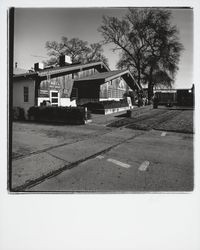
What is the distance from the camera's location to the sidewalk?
144 inches

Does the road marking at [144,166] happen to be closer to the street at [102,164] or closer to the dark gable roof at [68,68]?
the street at [102,164]

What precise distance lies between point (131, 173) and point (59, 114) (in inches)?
278

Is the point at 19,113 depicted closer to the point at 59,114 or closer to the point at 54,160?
the point at 59,114

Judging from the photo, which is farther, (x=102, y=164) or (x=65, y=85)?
(x=65, y=85)

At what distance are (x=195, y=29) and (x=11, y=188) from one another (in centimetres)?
405

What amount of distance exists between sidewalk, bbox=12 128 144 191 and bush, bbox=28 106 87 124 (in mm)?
3276

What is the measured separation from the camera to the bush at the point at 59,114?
31.7 ft

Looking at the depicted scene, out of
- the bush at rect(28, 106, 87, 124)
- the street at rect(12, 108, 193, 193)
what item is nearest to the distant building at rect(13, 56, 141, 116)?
the bush at rect(28, 106, 87, 124)

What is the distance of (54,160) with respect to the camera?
4.54 meters

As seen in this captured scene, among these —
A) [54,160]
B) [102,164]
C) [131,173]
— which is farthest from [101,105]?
[131,173]

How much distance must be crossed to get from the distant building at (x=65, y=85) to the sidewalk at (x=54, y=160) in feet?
22.7

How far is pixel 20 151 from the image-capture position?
521cm
